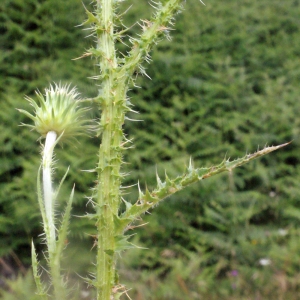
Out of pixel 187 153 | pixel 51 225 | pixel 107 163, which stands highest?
pixel 187 153

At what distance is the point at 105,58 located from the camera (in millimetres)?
715

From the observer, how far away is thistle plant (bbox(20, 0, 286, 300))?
0.66 metres

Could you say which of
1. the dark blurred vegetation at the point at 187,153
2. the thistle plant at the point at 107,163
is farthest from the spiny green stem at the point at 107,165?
the dark blurred vegetation at the point at 187,153

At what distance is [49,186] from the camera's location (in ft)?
2.30

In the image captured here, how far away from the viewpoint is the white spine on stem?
667 millimetres

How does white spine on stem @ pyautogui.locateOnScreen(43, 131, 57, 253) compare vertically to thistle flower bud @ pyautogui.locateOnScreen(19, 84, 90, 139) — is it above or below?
below

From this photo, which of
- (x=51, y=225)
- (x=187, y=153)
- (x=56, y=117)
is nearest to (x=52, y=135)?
(x=56, y=117)

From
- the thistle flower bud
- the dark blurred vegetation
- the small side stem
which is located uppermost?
the dark blurred vegetation

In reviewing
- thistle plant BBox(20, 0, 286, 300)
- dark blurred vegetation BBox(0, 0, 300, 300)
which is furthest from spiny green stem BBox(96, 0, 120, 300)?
dark blurred vegetation BBox(0, 0, 300, 300)

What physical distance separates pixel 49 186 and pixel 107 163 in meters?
0.12

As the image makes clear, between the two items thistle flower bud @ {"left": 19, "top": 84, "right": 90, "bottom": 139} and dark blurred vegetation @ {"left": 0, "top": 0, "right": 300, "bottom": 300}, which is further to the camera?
dark blurred vegetation @ {"left": 0, "top": 0, "right": 300, "bottom": 300}

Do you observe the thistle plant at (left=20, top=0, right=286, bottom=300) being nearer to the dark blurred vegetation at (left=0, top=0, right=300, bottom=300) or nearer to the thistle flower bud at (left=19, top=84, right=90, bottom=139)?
the thistle flower bud at (left=19, top=84, right=90, bottom=139)

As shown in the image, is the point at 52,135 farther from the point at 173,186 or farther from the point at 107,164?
the point at 173,186

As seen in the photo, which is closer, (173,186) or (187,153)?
(173,186)
